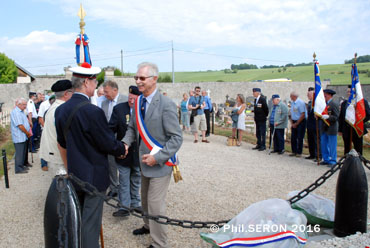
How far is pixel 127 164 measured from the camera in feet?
16.5

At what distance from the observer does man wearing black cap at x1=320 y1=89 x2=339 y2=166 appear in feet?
27.8

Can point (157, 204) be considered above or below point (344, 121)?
below

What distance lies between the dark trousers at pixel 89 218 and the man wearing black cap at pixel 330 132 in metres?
6.83

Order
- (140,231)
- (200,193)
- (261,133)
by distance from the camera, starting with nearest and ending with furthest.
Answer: (140,231) < (200,193) < (261,133)

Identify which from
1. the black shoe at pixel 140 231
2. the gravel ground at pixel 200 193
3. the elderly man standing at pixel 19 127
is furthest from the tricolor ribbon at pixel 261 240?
the elderly man standing at pixel 19 127

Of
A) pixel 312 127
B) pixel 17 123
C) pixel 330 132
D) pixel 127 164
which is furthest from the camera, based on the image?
pixel 312 127

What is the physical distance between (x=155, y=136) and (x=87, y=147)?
812mm

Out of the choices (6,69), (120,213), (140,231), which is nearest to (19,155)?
(120,213)

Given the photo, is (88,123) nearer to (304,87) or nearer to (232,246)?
(232,246)

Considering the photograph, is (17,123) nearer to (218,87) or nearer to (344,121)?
(344,121)

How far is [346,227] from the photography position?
406 centimetres

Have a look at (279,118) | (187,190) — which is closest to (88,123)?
(187,190)

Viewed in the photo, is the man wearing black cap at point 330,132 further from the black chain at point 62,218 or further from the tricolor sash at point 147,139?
the black chain at point 62,218

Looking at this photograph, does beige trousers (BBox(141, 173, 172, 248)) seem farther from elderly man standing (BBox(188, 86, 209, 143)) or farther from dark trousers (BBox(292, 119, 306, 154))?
elderly man standing (BBox(188, 86, 209, 143))
